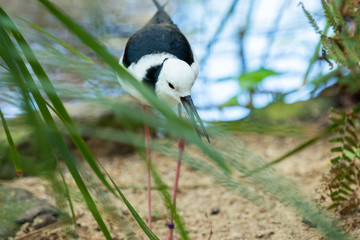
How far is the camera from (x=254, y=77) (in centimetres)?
277

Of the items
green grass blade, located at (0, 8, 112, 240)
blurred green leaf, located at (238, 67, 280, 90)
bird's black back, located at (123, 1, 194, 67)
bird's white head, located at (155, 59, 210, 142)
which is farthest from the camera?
blurred green leaf, located at (238, 67, 280, 90)

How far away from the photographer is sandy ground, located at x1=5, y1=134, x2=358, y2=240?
1.84 meters

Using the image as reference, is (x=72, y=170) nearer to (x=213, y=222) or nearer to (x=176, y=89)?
(x=176, y=89)

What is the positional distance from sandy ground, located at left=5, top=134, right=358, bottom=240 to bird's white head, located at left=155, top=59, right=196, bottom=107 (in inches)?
18.2

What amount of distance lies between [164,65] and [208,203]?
755 millimetres

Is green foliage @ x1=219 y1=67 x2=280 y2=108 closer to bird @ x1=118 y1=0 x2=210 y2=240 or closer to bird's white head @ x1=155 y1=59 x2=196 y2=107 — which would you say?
bird @ x1=118 y1=0 x2=210 y2=240

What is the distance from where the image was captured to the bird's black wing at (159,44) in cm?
197

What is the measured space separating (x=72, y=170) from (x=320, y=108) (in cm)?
269

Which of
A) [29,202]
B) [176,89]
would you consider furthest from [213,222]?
[29,202]

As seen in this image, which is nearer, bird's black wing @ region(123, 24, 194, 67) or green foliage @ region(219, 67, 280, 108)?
bird's black wing @ region(123, 24, 194, 67)

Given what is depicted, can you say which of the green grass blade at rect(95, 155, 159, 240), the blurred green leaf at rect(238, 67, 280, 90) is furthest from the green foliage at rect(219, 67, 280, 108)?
the green grass blade at rect(95, 155, 159, 240)

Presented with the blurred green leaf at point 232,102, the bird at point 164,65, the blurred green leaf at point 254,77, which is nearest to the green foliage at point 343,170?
the bird at point 164,65

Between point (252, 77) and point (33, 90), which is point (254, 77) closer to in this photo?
point (252, 77)

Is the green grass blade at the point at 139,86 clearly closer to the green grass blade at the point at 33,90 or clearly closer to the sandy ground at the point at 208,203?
the green grass blade at the point at 33,90
